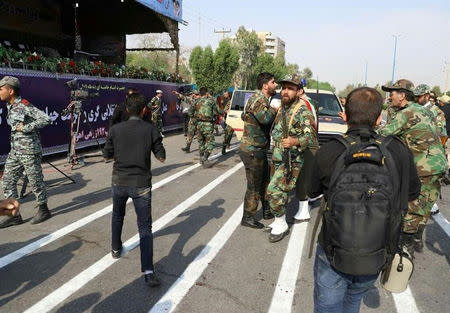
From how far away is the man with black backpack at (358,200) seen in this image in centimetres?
179

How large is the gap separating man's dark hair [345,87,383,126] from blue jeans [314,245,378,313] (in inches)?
31.6

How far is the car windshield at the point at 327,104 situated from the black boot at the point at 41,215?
6239 mm

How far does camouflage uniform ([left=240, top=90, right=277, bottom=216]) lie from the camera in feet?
15.4

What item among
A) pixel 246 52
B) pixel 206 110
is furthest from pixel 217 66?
pixel 206 110

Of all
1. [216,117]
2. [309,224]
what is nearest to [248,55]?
[216,117]

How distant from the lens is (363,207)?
1775 millimetres

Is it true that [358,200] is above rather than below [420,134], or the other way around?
below

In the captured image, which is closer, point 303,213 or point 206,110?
point 303,213

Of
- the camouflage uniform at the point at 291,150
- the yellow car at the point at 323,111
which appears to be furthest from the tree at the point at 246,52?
the camouflage uniform at the point at 291,150

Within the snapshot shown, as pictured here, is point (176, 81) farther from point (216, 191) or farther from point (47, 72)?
point (216, 191)

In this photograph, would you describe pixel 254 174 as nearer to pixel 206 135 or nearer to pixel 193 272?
pixel 193 272

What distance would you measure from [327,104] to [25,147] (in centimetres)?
671

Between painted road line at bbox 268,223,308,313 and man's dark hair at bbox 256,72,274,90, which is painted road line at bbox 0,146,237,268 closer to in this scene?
painted road line at bbox 268,223,308,313

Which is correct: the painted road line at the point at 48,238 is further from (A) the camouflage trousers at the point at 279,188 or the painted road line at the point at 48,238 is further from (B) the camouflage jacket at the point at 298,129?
(B) the camouflage jacket at the point at 298,129
